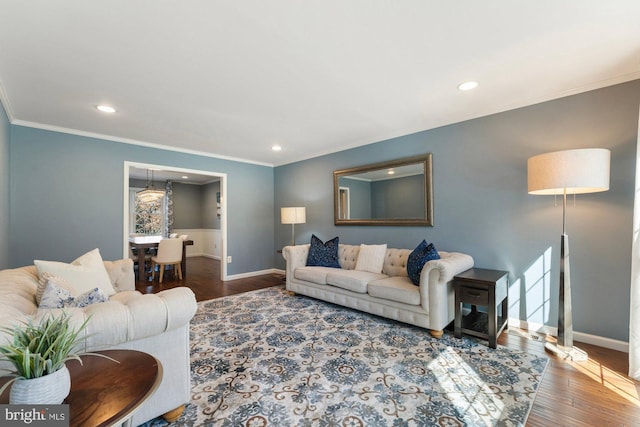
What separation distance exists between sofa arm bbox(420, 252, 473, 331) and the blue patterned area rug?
20cm

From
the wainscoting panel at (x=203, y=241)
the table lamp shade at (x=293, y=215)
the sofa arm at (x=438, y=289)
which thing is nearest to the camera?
the sofa arm at (x=438, y=289)

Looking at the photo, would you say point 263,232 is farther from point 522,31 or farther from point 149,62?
point 522,31

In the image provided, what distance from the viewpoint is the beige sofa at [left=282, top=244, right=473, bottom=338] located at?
277 cm

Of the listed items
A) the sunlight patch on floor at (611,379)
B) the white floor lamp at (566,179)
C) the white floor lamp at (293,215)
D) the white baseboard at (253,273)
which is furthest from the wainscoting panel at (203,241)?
the sunlight patch on floor at (611,379)

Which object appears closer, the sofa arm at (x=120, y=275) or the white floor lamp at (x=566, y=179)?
the white floor lamp at (x=566, y=179)

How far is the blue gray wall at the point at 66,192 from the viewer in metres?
3.49

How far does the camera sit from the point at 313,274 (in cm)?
393

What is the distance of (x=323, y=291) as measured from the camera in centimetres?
384

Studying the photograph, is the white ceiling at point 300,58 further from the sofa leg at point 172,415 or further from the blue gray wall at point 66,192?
the sofa leg at point 172,415

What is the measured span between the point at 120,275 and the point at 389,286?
110 inches

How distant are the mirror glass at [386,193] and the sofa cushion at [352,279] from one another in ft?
3.12

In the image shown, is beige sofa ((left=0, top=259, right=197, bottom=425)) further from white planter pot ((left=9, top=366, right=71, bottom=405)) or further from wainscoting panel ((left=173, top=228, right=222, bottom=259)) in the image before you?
wainscoting panel ((left=173, top=228, right=222, bottom=259))

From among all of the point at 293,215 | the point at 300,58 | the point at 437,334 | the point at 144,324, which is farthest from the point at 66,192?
the point at 437,334

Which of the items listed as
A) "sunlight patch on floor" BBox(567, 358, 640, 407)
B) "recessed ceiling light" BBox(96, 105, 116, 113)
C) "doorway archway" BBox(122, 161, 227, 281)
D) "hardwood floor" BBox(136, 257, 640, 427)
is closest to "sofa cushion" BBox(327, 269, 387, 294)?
"hardwood floor" BBox(136, 257, 640, 427)
